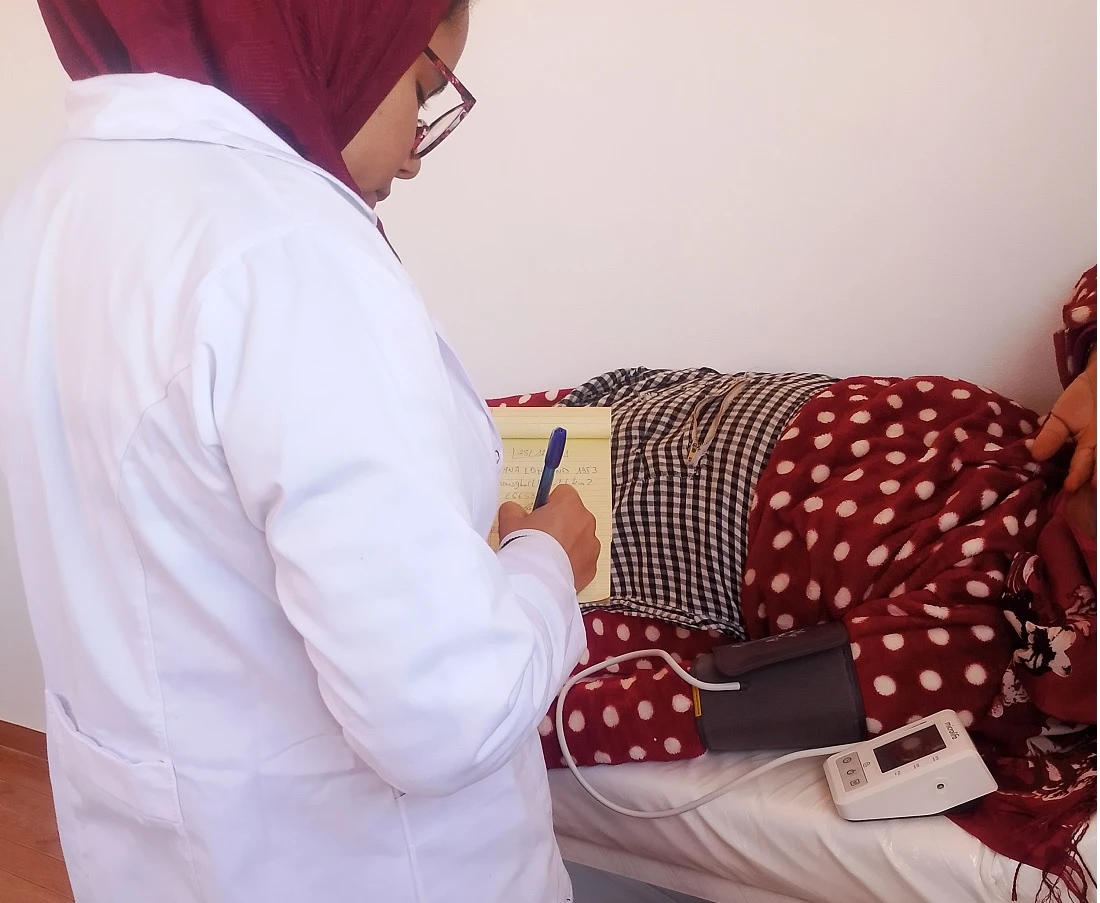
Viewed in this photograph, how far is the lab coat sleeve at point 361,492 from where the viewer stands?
0.46 metres

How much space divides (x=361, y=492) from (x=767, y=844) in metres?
0.73

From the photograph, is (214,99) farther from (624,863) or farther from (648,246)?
(648,246)

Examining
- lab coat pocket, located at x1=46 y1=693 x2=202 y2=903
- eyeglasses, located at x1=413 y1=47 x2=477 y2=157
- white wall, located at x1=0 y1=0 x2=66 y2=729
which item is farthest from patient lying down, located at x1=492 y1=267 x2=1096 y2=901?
white wall, located at x1=0 y1=0 x2=66 y2=729

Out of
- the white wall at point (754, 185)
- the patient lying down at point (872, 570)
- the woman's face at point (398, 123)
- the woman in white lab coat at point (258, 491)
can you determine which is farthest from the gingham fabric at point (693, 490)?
the woman's face at point (398, 123)

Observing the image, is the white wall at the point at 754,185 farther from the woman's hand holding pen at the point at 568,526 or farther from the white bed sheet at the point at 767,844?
the woman's hand holding pen at the point at 568,526

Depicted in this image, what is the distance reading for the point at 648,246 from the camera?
1569 mm

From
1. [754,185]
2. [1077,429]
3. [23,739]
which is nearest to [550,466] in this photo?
[1077,429]

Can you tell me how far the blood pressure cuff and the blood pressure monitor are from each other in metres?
0.06

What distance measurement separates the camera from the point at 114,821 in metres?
0.64

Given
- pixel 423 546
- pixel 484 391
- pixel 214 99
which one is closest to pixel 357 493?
pixel 423 546

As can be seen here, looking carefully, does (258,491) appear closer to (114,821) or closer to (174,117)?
(174,117)

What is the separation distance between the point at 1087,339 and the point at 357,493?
3.31ft

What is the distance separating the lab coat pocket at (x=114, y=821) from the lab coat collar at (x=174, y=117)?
1.27ft

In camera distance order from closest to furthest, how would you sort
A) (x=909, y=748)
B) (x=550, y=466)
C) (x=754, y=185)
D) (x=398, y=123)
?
(x=398, y=123)
(x=550, y=466)
(x=909, y=748)
(x=754, y=185)
